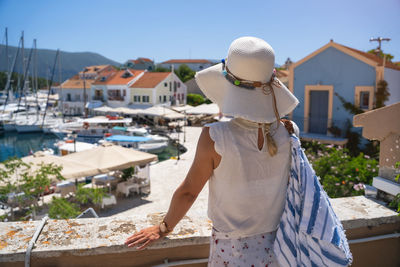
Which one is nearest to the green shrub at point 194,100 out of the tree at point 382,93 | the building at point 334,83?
the building at point 334,83

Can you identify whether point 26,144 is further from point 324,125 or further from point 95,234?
point 95,234

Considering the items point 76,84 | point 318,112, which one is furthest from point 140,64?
point 318,112

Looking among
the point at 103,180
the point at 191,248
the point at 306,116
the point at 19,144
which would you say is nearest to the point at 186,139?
the point at 306,116

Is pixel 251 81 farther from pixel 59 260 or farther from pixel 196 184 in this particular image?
pixel 59 260

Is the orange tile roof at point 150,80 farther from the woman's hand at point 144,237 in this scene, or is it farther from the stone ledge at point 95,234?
the woman's hand at point 144,237

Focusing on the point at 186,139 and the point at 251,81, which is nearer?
the point at 251,81

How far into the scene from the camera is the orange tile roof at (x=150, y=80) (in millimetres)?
43681

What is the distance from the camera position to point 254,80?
1378 mm

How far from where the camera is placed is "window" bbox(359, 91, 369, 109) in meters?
15.3

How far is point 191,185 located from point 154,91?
42237 millimetres

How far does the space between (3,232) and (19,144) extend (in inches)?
1352

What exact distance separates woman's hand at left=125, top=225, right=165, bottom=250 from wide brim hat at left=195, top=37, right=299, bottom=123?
718mm

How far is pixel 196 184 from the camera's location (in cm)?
142

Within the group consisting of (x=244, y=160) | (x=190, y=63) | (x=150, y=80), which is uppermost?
(x=190, y=63)
